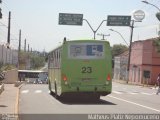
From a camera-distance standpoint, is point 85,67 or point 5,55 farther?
point 5,55

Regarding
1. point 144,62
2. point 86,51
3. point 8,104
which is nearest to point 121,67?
point 144,62

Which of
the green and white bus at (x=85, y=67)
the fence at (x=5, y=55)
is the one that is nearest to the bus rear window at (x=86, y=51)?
the green and white bus at (x=85, y=67)

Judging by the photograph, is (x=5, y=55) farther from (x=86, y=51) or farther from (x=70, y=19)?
(x=86, y=51)

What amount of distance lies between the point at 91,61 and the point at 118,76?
Result: 84.0 m

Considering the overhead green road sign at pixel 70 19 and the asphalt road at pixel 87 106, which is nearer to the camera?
the asphalt road at pixel 87 106

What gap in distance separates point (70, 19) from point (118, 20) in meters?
6.09

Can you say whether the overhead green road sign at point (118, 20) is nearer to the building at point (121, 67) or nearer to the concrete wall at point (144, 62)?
the concrete wall at point (144, 62)

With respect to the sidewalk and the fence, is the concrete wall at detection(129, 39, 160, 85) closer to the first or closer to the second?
the fence

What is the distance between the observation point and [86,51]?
26109 millimetres

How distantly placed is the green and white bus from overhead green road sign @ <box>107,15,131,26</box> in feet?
126

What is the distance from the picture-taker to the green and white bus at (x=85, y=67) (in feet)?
84.6

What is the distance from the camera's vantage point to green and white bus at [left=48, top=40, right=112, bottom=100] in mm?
25797

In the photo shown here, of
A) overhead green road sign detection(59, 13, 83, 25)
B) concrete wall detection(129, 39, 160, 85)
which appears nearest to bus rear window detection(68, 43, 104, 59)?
overhead green road sign detection(59, 13, 83, 25)

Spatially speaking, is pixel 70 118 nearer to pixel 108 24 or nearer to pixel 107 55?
pixel 107 55
